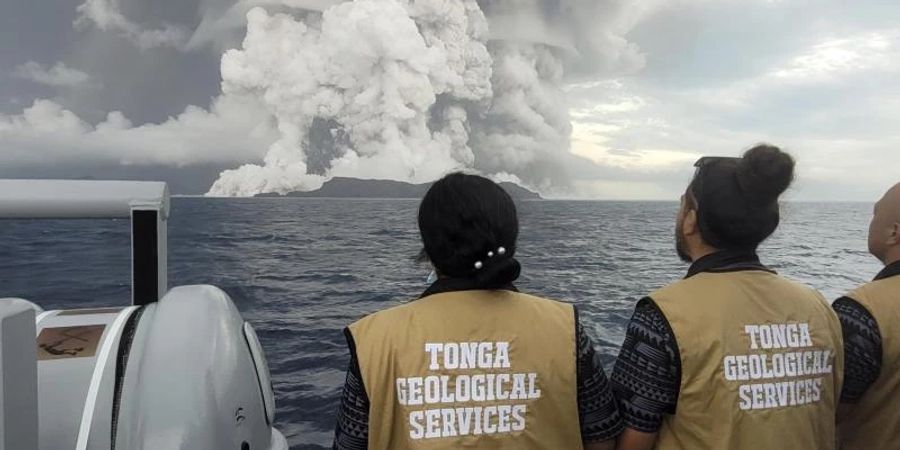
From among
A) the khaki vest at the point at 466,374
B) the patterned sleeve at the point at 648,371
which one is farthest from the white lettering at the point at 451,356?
the patterned sleeve at the point at 648,371

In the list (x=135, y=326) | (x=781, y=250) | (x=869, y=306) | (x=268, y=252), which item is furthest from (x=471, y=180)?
(x=781, y=250)

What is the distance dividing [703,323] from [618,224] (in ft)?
132

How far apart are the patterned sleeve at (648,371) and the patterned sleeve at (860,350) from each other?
415 millimetres

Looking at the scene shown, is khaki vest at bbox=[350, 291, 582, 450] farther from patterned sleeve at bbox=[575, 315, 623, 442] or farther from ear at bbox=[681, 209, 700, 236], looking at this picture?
ear at bbox=[681, 209, 700, 236]

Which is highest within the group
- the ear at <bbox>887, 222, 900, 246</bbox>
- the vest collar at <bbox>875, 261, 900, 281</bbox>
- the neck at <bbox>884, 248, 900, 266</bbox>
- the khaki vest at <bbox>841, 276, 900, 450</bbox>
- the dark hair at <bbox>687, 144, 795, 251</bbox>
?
the dark hair at <bbox>687, 144, 795, 251</bbox>

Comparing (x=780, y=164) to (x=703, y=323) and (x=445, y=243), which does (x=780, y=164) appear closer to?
(x=703, y=323)

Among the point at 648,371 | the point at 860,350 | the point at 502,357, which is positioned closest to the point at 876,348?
the point at 860,350

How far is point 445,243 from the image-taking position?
0.91 metres

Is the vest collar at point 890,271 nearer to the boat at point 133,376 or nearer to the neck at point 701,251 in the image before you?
the neck at point 701,251

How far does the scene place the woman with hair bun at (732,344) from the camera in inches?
40.4

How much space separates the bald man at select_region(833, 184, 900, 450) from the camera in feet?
3.92

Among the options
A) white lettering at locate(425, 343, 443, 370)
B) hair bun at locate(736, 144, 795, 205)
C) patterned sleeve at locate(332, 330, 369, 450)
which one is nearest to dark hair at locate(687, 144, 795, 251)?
hair bun at locate(736, 144, 795, 205)

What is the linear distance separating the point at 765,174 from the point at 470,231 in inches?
20.6

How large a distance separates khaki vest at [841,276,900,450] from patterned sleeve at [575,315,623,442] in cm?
57
